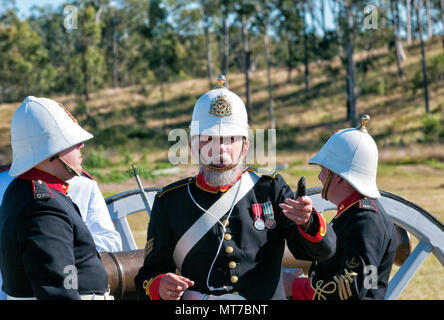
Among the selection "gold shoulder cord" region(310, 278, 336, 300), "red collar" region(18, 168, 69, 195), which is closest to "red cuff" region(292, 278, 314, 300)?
"gold shoulder cord" region(310, 278, 336, 300)

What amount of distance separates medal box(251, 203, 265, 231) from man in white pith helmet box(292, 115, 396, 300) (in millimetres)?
391

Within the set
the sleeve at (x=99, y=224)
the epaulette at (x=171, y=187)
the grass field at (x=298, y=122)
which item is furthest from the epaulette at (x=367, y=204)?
the grass field at (x=298, y=122)

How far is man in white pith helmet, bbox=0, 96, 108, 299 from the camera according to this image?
2129 mm

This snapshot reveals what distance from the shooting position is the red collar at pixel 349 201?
2.75 metres

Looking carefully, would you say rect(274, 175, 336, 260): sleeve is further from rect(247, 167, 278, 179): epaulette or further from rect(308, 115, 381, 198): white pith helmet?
rect(308, 115, 381, 198): white pith helmet

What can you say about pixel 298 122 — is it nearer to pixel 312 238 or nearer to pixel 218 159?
pixel 218 159

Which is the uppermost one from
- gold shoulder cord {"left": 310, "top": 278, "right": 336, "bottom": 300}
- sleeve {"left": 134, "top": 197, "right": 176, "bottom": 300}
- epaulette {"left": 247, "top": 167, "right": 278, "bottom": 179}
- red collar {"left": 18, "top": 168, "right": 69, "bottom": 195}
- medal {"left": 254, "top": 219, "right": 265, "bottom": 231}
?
red collar {"left": 18, "top": 168, "right": 69, "bottom": 195}

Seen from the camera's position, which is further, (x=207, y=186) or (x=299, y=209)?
(x=207, y=186)

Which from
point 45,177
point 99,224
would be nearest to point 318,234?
point 45,177

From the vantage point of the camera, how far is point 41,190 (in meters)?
2.29

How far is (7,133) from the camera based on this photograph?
32.6m

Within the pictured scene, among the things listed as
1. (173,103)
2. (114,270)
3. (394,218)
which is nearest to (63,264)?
(114,270)

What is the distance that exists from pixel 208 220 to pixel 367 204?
761 mm

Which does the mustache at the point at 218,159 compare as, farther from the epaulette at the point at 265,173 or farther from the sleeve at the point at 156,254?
the sleeve at the point at 156,254
